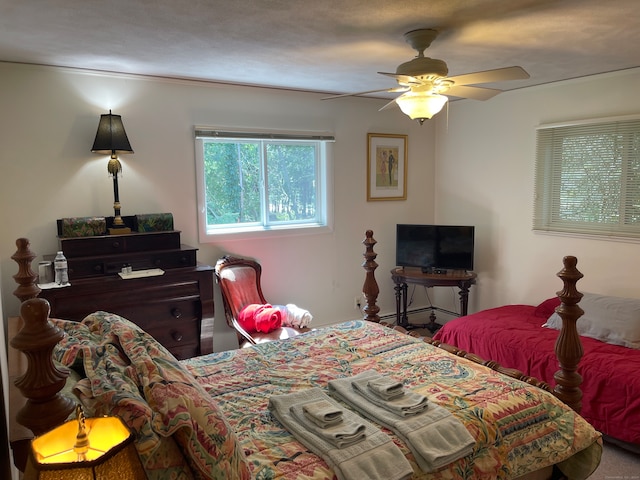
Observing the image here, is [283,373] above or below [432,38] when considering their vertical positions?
below

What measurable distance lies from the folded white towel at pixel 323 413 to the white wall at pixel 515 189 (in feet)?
9.92

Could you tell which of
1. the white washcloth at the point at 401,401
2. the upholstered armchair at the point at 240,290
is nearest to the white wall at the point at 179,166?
the upholstered armchair at the point at 240,290

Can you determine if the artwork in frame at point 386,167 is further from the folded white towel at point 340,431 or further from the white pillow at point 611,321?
the folded white towel at point 340,431

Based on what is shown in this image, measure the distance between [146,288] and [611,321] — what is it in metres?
3.24

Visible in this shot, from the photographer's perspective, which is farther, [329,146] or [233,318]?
[329,146]

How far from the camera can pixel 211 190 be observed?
166 inches

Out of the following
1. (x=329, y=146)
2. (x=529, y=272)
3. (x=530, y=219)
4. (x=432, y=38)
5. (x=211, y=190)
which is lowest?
(x=529, y=272)

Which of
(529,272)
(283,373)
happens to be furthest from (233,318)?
(529,272)

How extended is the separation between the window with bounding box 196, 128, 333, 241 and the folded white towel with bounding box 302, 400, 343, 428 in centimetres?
249

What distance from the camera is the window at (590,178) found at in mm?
3709

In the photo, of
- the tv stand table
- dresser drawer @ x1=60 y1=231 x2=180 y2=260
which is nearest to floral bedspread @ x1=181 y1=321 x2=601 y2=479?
dresser drawer @ x1=60 y1=231 x2=180 y2=260

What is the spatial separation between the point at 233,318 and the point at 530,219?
2.86 metres

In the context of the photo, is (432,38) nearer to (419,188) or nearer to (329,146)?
(329,146)

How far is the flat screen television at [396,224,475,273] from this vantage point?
4.64 metres
